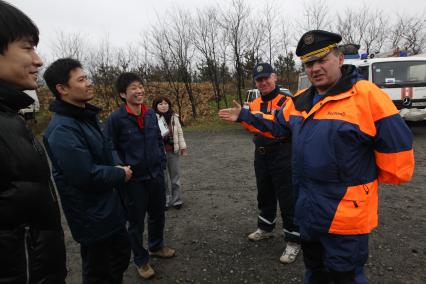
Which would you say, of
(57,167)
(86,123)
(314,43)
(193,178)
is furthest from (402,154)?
(193,178)

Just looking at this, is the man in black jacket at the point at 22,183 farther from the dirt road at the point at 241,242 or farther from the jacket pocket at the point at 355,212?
the dirt road at the point at 241,242

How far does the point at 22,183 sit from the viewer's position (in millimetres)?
1083

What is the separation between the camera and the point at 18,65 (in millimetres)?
1187

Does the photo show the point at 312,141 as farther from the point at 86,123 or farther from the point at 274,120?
the point at 86,123

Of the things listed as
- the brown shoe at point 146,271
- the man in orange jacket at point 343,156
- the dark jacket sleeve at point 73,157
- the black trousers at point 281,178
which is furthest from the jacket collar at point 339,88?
the brown shoe at point 146,271

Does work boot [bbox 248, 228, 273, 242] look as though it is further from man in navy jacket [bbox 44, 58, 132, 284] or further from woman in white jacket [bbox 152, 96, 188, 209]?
man in navy jacket [bbox 44, 58, 132, 284]

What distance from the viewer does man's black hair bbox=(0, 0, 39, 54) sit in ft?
3.72

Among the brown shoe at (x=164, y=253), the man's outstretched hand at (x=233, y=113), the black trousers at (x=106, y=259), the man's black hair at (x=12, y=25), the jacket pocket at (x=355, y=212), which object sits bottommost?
the brown shoe at (x=164, y=253)

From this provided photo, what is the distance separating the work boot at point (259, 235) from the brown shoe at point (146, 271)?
1299 mm

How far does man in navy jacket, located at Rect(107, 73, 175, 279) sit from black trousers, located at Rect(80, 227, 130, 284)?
0.54 m

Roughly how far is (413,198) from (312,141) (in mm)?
3751

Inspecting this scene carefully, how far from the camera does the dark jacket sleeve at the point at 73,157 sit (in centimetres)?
191

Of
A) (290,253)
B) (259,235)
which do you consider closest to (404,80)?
(259,235)

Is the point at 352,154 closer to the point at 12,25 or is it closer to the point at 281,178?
the point at 281,178
